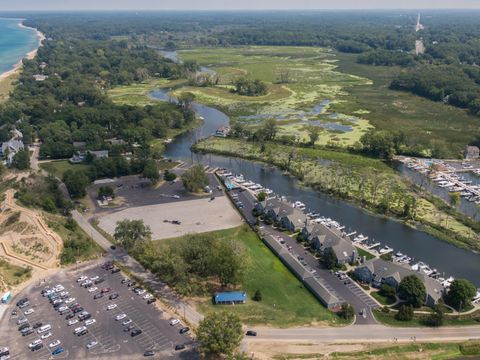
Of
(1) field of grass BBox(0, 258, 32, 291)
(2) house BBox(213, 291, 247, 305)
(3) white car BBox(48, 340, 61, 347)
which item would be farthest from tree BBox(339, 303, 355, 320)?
(1) field of grass BBox(0, 258, 32, 291)

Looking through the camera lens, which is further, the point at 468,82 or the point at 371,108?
the point at 468,82

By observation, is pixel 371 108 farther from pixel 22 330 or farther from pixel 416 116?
pixel 22 330

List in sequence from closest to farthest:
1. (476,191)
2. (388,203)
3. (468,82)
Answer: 1. (388,203)
2. (476,191)
3. (468,82)

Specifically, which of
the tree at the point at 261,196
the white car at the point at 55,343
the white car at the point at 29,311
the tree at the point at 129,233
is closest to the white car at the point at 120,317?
the white car at the point at 55,343

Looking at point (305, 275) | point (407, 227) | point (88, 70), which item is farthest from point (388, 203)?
point (88, 70)

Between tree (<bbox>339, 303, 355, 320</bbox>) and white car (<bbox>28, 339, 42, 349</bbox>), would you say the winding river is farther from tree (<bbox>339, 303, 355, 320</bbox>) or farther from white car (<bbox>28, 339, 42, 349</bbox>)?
white car (<bbox>28, 339, 42, 349</bbox>)

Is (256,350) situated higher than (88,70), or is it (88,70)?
(88,70)

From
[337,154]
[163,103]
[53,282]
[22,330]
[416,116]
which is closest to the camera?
[22,330]
